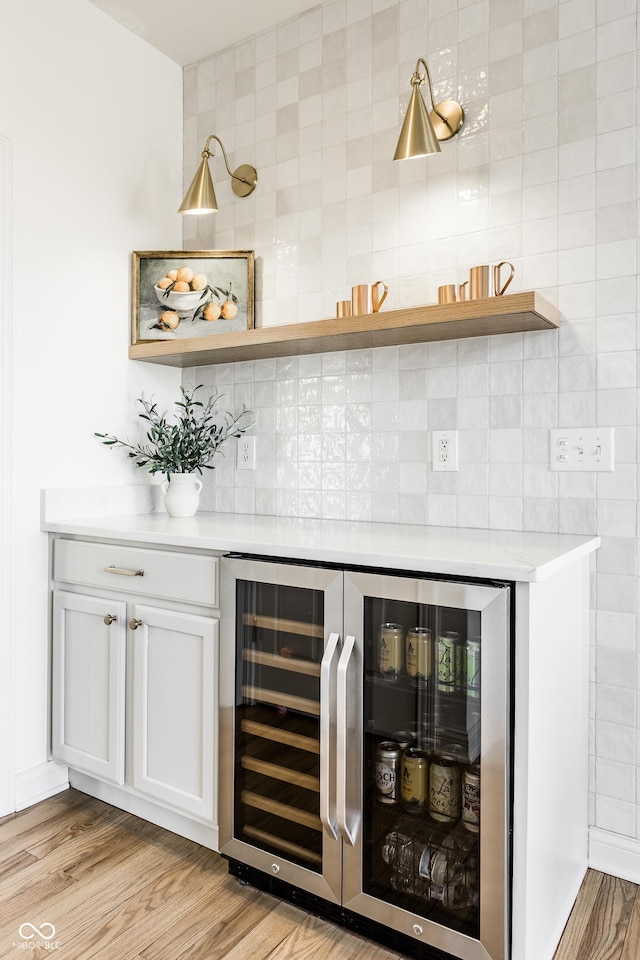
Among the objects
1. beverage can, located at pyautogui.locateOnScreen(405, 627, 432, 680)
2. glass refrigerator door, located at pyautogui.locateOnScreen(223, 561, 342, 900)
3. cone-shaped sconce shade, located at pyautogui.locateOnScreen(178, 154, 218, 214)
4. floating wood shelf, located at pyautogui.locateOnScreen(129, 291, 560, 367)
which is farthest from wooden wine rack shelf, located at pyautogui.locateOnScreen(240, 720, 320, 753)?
cone-shaped sconce shade, located at pyautogui.locateOnScreen(178, 154, 218, 214)

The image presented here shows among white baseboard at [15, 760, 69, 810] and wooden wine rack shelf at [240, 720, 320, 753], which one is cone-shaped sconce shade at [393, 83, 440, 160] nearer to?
wooden wine rack shelf at [240, 720, 320, 753]

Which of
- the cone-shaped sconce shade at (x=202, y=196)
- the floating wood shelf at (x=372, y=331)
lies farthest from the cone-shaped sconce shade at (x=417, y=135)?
the cone-shaped sconce shade at (x=202, y=196)

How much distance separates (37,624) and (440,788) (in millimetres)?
1394

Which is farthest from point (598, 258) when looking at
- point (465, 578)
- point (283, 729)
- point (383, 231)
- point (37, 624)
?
point (37, 624)

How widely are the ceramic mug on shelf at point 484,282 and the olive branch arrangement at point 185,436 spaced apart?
99 cm

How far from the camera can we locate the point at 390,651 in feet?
4.66

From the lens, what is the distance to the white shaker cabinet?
1706 millimetres

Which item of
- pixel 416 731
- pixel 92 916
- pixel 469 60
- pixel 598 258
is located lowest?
pixel 92 916

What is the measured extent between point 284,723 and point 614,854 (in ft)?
3.14

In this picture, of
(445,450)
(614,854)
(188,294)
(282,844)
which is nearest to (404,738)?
(282,844)

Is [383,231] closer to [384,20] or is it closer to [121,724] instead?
[384,20]

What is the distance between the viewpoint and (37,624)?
2115 millimetres

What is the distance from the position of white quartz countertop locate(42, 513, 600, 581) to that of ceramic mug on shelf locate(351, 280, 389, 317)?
2.16 ft

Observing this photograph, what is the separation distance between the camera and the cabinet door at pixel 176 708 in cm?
168
